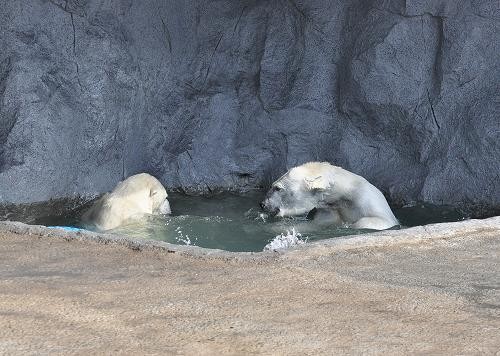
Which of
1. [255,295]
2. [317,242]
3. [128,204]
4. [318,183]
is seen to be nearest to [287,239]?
[318,183]

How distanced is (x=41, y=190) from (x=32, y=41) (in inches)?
60.5

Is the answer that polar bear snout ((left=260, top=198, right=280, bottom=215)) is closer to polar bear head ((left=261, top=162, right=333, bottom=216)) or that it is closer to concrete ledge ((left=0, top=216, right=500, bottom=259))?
polar bear head ((left=261, top=162, right=333, bottom=216))

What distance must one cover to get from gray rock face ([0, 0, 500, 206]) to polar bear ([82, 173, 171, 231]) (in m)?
0.93

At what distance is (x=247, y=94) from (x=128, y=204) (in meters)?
2.86

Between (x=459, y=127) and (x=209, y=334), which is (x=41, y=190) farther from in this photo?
(x=209, y=334)

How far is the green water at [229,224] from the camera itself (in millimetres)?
7754

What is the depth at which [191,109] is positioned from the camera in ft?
33.5

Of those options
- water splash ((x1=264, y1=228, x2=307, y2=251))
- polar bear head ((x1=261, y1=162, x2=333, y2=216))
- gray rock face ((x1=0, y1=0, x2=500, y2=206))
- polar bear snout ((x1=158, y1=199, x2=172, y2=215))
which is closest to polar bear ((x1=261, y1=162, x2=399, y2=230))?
polar bear head ((x1=261, y1=162, x2=333, y2=216))

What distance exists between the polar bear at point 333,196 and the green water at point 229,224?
161mm

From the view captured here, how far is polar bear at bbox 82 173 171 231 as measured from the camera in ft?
26.2

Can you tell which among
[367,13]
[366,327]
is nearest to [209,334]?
[366,327]

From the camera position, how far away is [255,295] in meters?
3.82

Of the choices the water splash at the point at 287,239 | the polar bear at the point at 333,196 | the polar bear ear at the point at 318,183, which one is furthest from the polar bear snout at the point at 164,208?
the polar bear ear at the point at 318,183

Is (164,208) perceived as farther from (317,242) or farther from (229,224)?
(317,242)
